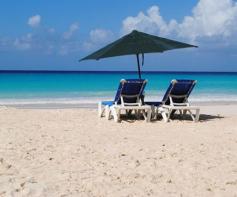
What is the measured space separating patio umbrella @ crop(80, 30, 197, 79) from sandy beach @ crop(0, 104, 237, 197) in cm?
153

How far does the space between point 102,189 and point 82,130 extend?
3581mm

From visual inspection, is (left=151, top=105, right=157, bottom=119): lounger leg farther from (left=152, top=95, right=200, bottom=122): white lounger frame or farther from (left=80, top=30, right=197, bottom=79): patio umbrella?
(left=80, top=30, right=197, bottom=79): patio umbrella

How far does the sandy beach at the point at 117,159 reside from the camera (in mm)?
4504

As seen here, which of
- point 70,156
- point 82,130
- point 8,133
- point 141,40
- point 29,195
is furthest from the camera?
point 141,40

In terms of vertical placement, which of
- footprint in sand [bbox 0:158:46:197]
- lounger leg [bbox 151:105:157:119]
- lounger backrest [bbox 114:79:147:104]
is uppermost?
lounger backrest [bbox 114:79:147:104]

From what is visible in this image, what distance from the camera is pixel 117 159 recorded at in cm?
560

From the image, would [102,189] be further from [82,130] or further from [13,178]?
[82,130]

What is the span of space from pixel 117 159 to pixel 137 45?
4419 mm

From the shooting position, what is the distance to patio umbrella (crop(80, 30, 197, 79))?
9.55m

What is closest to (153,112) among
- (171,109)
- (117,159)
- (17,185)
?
(171,109)

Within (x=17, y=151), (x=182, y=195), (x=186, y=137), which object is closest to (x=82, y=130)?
(x=186, y=137)

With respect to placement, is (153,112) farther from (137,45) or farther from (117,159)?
(117,159)

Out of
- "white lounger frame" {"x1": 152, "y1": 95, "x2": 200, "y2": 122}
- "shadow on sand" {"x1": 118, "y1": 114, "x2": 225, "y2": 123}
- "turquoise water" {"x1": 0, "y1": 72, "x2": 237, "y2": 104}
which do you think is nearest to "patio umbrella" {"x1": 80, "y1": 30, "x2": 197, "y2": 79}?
"white lounger frame" {"x1": 152, "y1": 95, "x2": 200, "y2": 122}

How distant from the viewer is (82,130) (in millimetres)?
8000
